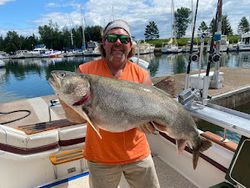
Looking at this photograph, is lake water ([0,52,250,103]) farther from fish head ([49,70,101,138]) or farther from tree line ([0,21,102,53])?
tree line ([0,21,102,53])

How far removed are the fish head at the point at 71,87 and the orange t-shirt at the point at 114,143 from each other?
0.87 ft

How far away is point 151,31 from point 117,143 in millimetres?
99633

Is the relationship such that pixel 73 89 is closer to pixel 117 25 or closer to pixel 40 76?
pixel 117 25

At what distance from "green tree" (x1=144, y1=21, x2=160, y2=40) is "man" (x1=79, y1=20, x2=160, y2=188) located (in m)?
98.1

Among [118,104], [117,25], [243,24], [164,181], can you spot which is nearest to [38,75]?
[164,181]

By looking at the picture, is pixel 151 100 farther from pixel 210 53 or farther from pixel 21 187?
pixel 210 53

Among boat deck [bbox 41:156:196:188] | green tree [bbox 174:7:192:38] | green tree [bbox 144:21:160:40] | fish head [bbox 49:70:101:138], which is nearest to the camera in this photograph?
fish head [bbox 49:70:101:138]

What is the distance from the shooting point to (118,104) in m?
2.02

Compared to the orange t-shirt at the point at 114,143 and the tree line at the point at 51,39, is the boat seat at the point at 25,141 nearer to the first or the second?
the orange t-shirt at the point at 114,143

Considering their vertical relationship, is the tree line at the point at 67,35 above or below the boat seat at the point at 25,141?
above

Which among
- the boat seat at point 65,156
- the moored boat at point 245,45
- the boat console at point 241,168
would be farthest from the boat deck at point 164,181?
the moored boat at point 245,45

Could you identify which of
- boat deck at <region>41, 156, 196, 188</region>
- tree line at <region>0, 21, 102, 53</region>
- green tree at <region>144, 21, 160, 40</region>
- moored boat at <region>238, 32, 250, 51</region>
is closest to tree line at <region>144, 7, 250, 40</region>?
green tree at <region>144, 21, 160, 40</region>

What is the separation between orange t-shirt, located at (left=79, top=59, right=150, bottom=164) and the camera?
2.23 meters

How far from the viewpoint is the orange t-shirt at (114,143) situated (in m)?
2.23
